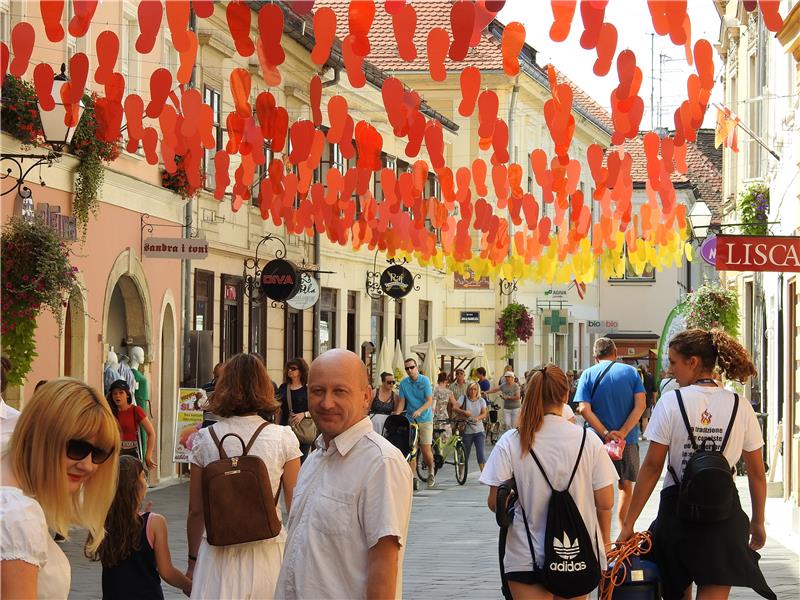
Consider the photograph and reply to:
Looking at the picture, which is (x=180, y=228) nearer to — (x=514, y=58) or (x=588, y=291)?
(x=514, y=58)

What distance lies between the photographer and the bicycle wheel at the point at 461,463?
78.2 ft

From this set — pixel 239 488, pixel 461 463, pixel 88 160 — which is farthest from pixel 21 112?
pixel 461 463

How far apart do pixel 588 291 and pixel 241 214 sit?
3744cm

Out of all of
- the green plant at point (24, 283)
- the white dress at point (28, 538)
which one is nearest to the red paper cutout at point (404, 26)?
the white dress at point (28, 538)

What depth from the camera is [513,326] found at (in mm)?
46219

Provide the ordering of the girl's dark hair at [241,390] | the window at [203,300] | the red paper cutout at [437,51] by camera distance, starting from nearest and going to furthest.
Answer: the girl's dark hair at [241,390], the red paper cutout at [437,51], the window at [203,300]

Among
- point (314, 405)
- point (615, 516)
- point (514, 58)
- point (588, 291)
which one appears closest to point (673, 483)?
point (314, 405)

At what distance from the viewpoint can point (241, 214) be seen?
27.5 metres

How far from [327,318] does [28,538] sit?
29.6m

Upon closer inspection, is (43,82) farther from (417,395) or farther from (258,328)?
(258,328)

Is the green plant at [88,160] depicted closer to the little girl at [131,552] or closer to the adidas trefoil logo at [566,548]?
the little girl at [131,552]

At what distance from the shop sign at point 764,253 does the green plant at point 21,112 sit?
7.10 metres

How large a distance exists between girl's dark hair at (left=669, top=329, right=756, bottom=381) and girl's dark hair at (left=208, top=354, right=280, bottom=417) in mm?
2368

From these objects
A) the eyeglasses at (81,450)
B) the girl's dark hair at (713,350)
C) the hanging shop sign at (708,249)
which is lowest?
the eyeglasses at (81,450)
